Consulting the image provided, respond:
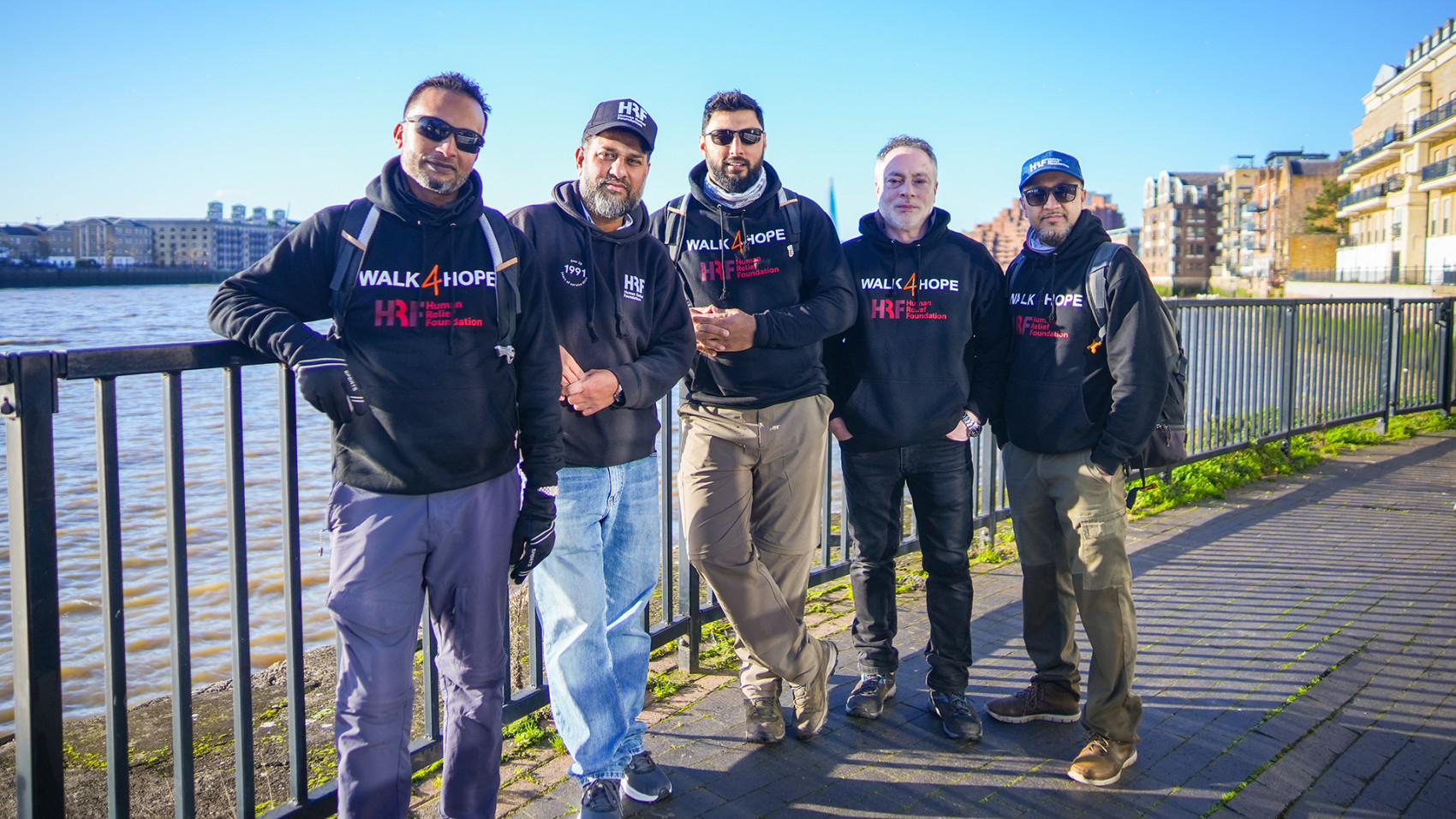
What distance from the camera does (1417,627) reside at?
16.5ft

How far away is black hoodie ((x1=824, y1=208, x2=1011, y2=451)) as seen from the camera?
156 inches

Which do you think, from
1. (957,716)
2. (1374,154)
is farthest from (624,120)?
(1374,154)

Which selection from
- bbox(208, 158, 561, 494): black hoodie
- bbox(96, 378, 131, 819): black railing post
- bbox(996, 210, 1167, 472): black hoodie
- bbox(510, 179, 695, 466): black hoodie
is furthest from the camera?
bbox(996, 210, 1167, 472): black hoodie

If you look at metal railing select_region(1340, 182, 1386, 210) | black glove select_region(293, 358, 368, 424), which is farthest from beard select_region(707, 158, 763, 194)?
metal railing select_region(1340, 182, 1386, 210)

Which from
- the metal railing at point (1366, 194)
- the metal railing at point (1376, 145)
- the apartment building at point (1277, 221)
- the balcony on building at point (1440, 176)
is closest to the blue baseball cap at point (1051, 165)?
the balcony on building at point (1440, 176)

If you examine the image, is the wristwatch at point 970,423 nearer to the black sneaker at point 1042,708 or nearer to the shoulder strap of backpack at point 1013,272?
the shoulder strap of backpack at point 1013,272

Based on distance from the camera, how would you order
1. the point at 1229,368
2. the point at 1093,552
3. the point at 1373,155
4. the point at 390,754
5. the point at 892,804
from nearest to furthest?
the point at 390,754 < the point at 892,804 < the point at 1093,552 < the point at 1229,368 < the point at 1373,155

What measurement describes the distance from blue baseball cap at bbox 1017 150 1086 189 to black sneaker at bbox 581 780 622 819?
2590 millimetres

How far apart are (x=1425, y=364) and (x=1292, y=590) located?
7.45 m

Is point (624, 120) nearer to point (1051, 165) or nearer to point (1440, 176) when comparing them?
point (1051, 165)

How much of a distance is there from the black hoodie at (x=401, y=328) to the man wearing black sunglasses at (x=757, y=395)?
104 centimetres

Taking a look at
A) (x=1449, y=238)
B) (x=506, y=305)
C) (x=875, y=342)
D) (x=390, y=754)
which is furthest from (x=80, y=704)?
(x=1449, y=238)

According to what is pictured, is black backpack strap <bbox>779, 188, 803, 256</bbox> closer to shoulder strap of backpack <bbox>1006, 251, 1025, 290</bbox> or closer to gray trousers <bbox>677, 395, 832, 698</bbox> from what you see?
gray trousers <bbox>677, 395, 832, 698</bbox>

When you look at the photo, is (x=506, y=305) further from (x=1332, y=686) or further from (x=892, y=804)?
(x=1332, y=686)
